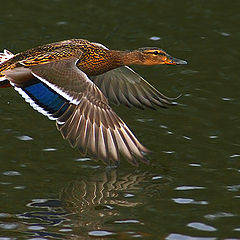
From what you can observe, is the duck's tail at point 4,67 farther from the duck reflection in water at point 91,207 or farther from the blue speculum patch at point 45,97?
the duck reflection in water at point 91,207

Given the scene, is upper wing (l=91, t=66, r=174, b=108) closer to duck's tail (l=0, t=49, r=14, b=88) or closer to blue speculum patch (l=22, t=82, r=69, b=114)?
duck's tail (l=0, t=49, r=14, b=88)

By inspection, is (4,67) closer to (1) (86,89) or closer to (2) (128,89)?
(1) (86,89)

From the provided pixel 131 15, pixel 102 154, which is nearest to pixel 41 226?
pixel 102 154

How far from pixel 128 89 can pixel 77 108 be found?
2512 millimetres

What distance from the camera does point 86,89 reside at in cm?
1223

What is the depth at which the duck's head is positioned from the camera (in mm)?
14156

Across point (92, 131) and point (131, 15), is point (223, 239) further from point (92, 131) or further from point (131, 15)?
point (131, 15)

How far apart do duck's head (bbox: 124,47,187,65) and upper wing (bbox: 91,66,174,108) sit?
12.4 inches

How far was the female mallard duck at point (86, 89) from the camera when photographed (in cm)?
1162

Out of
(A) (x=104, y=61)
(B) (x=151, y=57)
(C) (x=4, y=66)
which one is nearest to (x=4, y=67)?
(C) (x=4, y=66)

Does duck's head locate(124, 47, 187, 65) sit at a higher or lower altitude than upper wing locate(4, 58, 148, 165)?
higher

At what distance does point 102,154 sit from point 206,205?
1537 millimetres

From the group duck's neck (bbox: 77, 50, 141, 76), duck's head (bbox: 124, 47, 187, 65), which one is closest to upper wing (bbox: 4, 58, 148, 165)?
duck's neck (bbox: 77, 50, 141, 76)

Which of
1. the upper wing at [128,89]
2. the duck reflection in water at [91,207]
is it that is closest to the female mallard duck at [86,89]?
the upper wing at [128,89]
